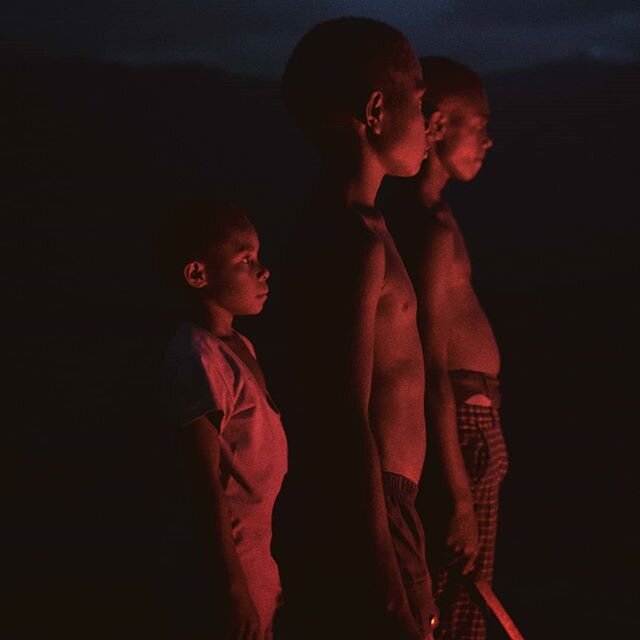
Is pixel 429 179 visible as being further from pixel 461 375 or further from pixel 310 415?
pixel 310 415

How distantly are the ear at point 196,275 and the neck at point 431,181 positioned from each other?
27.6 inches

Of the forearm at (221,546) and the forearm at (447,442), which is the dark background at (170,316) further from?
the forearm at (447,442)

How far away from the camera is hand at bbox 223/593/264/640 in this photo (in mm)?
2428

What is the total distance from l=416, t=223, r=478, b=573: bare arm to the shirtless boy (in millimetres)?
387

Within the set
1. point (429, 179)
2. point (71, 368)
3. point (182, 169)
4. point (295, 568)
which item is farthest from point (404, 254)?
point (182, 169)

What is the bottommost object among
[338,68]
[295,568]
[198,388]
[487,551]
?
[487,551]

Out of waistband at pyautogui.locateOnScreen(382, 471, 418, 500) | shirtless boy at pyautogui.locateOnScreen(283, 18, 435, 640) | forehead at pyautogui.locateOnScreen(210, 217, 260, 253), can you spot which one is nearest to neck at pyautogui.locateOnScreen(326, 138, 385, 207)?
shirtless boy at pyautogui.locateOnScreen(283, 18, 435, 640)

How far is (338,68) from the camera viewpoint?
2.41m

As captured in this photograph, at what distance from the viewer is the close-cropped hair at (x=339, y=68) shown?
2412mm

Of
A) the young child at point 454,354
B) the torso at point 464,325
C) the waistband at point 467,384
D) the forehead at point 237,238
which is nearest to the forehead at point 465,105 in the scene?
the young child at point 454,354

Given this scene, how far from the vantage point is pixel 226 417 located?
251 cm

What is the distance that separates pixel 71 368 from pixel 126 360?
13.3 inches

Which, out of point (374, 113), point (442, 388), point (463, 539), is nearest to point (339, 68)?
point (374, 113)

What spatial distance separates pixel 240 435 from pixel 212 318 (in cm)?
30
